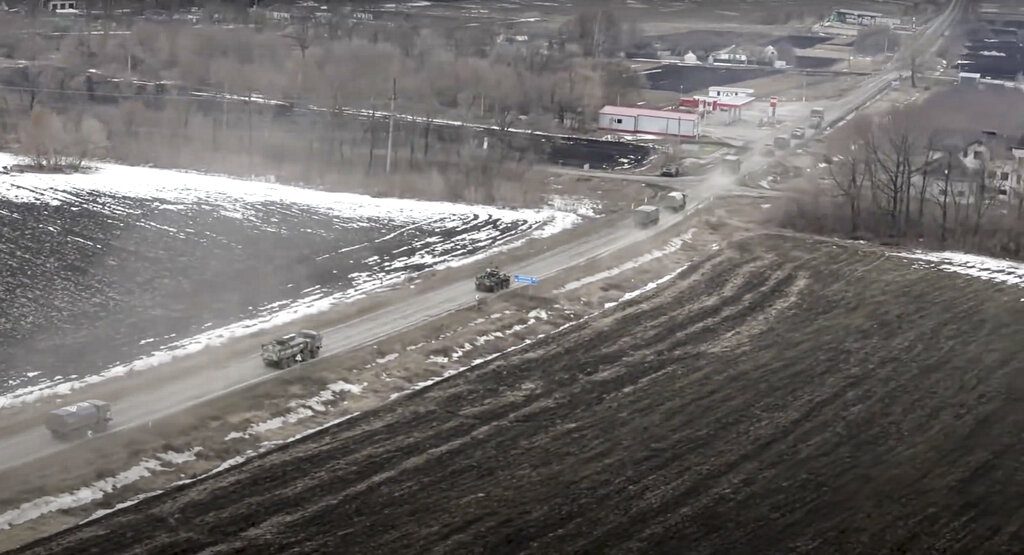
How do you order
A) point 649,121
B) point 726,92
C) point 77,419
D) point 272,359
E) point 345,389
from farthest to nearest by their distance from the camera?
point 726,92, point 649,121, point 272,359, point 345,389, point 77,419

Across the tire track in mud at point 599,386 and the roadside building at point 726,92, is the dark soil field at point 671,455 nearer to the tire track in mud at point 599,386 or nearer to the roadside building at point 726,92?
the tire track in mud at point 599,386

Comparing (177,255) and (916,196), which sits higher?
(916,196)

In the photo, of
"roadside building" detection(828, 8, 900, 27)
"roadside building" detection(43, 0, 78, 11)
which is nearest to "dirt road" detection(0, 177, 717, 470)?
"roadside building" detection(43, 0, 78, 11)

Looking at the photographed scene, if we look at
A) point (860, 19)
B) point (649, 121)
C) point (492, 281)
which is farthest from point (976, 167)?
point (860, 19)

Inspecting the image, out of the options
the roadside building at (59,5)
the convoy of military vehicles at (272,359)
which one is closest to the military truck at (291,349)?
the convoy of military vehicles at (272,359)

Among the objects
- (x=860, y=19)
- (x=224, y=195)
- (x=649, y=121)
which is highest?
(x=860, y=19)

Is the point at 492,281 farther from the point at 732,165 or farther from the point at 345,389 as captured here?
the point at 732,165

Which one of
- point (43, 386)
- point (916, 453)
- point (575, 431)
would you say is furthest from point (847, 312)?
point (43, 386)
